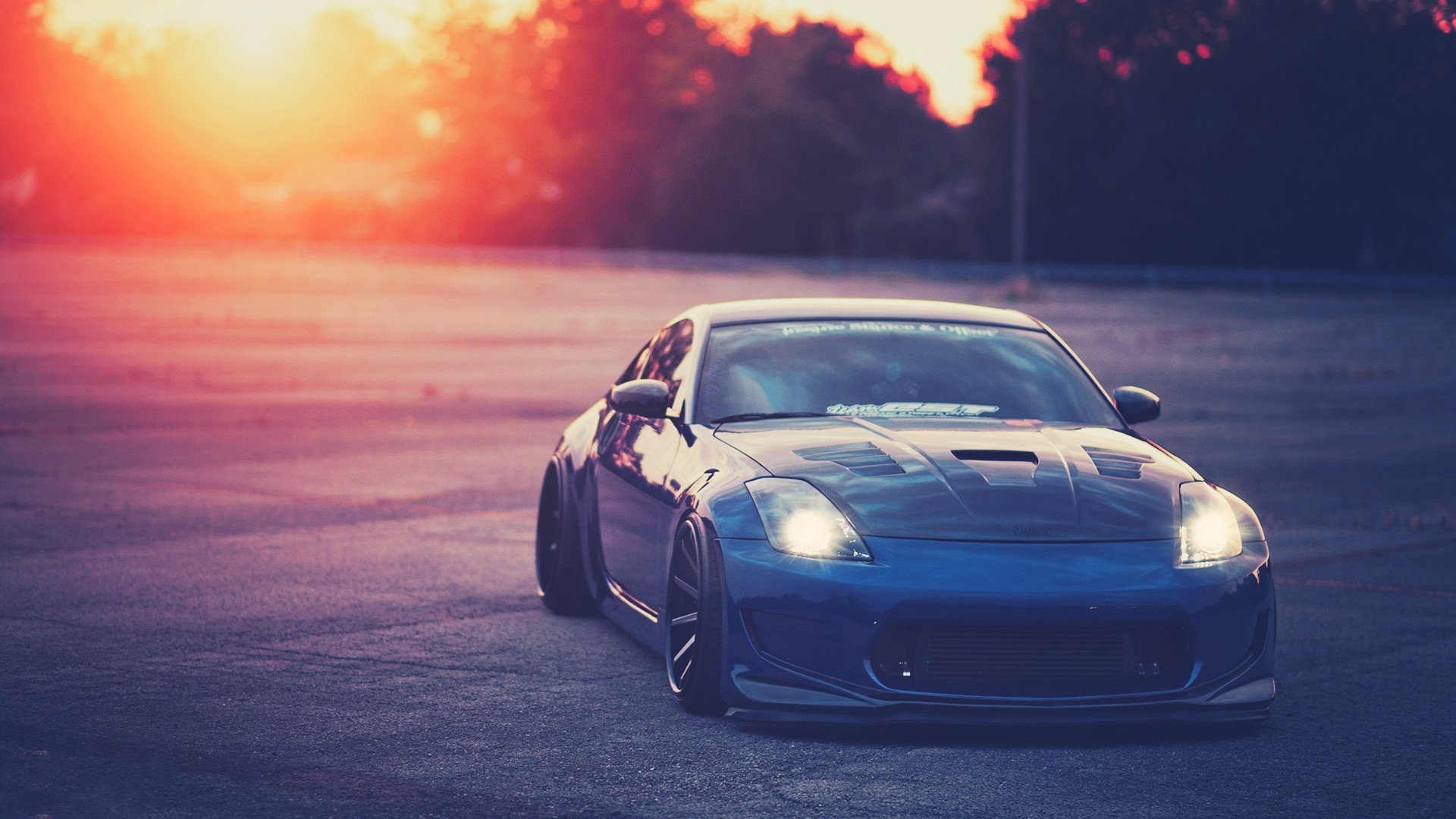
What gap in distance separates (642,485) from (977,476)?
1.47 m

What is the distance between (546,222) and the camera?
3479 inches

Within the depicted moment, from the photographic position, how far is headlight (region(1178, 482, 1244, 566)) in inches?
213

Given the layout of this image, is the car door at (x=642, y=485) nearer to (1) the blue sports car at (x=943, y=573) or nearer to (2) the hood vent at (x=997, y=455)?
(1) the blue sports car at (x=943, y=573)

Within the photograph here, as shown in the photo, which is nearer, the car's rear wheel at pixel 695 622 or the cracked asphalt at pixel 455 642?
the cracked asphalt at pixel 455 642

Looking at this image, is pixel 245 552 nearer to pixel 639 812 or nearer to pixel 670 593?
pixel 670 593

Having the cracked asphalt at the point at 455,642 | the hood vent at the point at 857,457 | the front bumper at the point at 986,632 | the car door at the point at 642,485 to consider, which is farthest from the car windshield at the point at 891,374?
the front bumper at the point at 986,632

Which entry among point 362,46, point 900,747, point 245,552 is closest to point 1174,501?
point 900,747

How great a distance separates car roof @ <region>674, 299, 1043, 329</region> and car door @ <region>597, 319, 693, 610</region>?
0.17 meters

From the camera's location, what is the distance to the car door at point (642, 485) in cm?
625

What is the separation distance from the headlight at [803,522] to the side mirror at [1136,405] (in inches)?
71.3

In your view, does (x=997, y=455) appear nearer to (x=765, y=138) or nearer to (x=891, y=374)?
(x=891, y=374)

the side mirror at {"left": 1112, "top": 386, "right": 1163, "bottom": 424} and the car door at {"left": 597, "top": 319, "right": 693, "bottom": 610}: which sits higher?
the side mirror at {"left": 1112, "top": 386, "right": 1163, "bottom": 424}

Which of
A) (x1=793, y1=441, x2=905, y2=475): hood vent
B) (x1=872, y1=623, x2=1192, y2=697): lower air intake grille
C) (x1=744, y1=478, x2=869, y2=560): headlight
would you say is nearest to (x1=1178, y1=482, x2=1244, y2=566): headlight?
(x1=872, y1=623, x2=1192, y2=697): lower air intake grille

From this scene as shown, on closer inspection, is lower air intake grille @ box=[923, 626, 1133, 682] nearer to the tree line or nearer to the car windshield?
the car windshield
